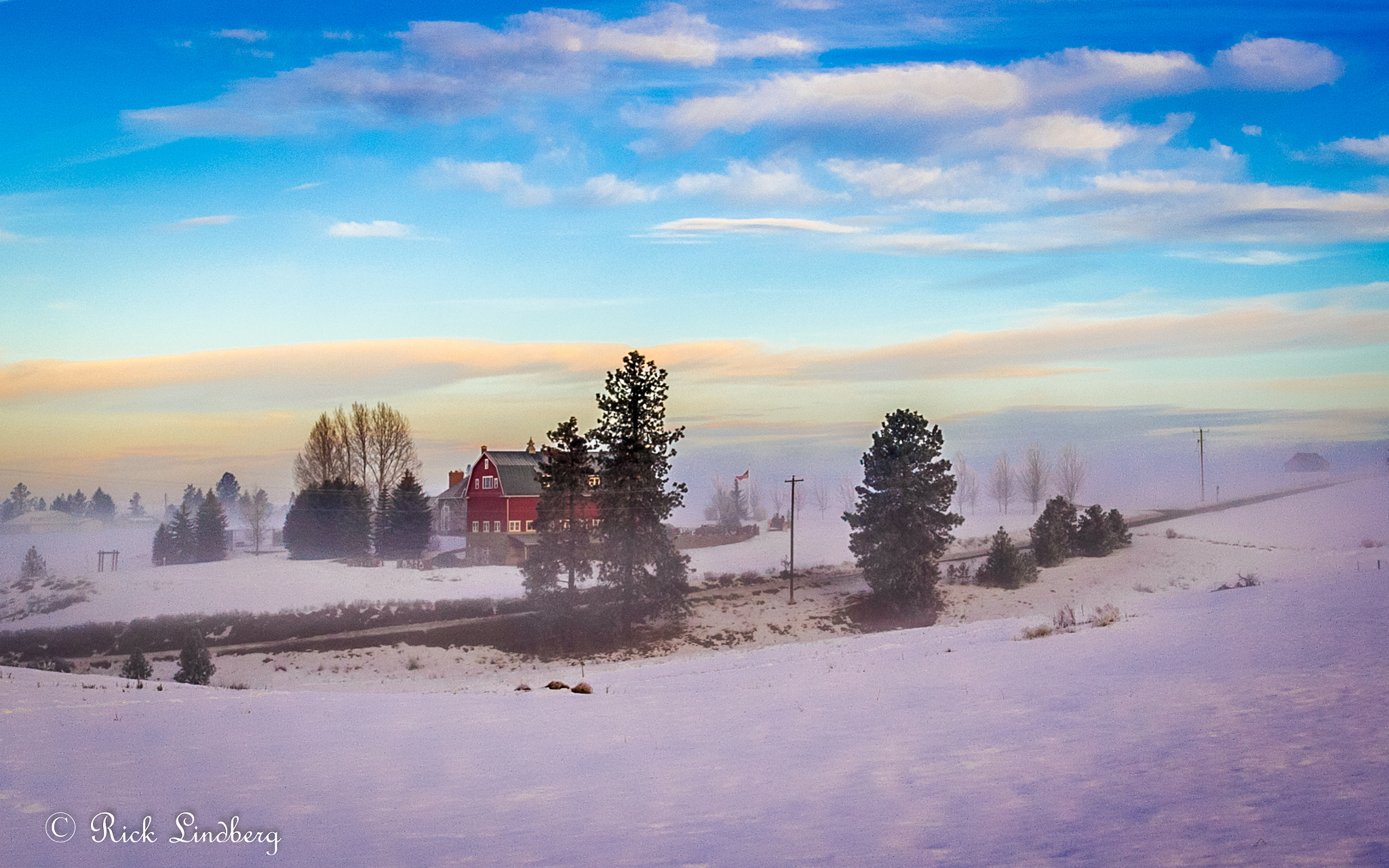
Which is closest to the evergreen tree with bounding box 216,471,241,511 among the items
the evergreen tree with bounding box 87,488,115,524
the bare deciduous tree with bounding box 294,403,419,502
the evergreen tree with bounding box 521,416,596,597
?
the evergreen tree with bounding box 87,488,115,524

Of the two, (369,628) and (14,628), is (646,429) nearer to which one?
(369,628)

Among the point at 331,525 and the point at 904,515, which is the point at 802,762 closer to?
the point at 904,515

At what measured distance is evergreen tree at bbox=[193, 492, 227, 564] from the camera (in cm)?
7562

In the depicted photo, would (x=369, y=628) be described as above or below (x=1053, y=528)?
below

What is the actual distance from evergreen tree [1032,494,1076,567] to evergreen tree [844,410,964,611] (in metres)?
12.9

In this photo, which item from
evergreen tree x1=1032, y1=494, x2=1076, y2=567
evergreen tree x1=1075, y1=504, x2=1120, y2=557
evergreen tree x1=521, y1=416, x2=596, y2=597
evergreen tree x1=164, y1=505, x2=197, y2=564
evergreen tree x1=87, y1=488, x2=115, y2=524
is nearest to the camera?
evergreen tree x1=521, y1=416, x2=596, y2=597

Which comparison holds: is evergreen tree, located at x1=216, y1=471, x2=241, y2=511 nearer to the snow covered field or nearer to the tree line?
the tree line

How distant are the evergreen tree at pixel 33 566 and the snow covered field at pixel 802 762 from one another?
4928cm

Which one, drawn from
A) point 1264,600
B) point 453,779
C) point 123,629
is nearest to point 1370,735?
point 453,779

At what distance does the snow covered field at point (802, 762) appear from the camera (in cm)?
849

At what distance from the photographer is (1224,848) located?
7.54 meters

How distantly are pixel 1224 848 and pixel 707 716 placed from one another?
30.9 feet

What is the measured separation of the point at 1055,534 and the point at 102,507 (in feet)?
486

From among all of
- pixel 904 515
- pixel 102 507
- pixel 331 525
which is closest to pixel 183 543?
pixel 331 525
